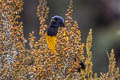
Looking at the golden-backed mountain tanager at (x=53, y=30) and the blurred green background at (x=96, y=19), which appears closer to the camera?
the golden-backed mountain tanager at (x=53, y=30)

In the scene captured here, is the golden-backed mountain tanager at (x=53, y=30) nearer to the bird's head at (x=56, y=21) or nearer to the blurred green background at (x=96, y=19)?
the bird's head at (x=56, y=21)

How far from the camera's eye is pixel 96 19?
1007 cm

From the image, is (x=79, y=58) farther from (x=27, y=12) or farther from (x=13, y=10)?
(x=27, y=12)

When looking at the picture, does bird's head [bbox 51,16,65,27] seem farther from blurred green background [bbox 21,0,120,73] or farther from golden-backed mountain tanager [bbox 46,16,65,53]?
blurred green background [bbox 21,0,120,73]

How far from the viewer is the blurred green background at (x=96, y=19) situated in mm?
8047

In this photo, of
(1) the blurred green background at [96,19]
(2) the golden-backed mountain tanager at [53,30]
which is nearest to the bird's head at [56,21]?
(2) the golden-backed mountain tanager at [53,30]

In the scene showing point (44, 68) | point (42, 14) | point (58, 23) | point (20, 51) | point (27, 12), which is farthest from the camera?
point (27, 12)

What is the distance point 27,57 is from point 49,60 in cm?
42

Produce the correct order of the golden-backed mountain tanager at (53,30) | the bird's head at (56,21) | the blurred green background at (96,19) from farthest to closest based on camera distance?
the blurred green background at (96,19), the bird's head at (56,21), the golden-backed mountain tanager at (53,30)

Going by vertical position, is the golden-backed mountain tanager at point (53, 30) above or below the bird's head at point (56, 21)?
below

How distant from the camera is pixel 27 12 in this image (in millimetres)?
11070

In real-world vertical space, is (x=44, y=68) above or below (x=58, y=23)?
below

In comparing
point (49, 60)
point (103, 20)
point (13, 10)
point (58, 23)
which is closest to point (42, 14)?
point (13, 10)

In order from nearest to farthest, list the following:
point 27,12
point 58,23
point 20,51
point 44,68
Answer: point 44,68
point 20,51
point 58,23
point 27,12
